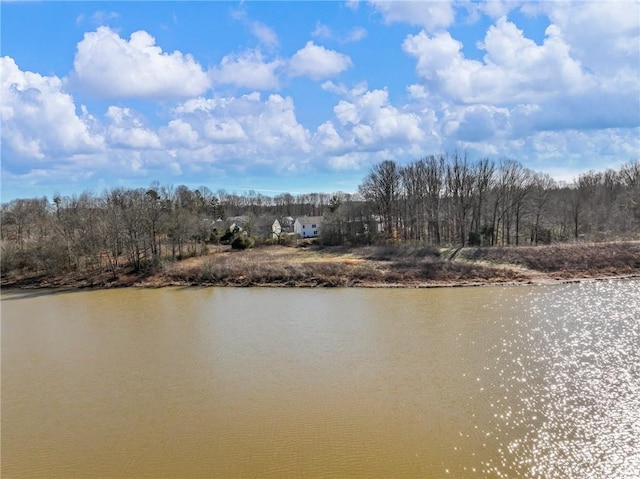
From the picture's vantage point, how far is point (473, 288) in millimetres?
25391

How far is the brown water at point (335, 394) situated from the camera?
8031 millimetres

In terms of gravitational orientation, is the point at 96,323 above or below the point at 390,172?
below

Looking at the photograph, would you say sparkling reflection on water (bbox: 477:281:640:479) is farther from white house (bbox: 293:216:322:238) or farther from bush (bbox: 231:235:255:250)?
white house (bbox: 293:216:322:238)

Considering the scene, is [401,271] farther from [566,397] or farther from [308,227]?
[308,227]

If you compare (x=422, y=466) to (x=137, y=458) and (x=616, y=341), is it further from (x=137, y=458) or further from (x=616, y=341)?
Answer: (x=616, y=341)

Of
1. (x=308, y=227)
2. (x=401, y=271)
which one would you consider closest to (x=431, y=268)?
(x=401, y=271)

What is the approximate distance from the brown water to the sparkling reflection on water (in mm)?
39

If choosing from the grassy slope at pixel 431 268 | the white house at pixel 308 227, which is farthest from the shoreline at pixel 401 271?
the white house at pixel 308 227

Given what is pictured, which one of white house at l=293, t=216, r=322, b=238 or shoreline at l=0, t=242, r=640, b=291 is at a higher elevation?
→ white house at l=293, t=216, r=322, b=238

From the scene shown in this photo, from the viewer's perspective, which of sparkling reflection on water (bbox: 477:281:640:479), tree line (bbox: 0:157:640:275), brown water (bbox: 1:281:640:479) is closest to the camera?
sparkling reflection on water (bbox: 477:281:640:479)

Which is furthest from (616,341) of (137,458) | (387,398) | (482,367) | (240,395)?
(137,458)

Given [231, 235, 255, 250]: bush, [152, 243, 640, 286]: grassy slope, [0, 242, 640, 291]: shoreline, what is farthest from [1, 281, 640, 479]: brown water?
[231, 235, 255, 250]: bush

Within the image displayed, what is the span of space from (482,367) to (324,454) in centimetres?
616

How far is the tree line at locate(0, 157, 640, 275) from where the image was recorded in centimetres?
3444
